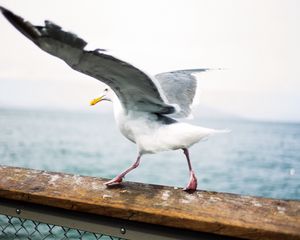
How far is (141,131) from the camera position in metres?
0.77

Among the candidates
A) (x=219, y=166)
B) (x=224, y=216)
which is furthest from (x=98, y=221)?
(x=219, y=166)

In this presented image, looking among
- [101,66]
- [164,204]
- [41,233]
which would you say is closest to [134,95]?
[101,66]

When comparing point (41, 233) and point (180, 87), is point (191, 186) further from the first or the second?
point (41, 233)

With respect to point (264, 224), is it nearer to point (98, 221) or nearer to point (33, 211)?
point (98, 221)

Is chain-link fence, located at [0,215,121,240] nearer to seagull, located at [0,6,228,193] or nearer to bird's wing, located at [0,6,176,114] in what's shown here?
seagull, located at [0,6,228,193]

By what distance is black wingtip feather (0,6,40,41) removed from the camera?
56 centimetres

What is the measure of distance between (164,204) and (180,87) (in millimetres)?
340

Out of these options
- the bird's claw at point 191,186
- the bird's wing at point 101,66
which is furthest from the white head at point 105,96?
the bird's claw at point 191,186

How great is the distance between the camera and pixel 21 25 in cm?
58

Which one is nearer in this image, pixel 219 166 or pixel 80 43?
pixel 80 43

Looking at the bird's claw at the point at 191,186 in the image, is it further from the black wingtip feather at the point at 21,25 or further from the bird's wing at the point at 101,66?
the black wingtip feather at the point at 21,25

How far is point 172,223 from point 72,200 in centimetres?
17

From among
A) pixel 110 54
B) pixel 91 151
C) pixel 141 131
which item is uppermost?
pixel 110 54

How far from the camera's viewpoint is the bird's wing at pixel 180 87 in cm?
86
